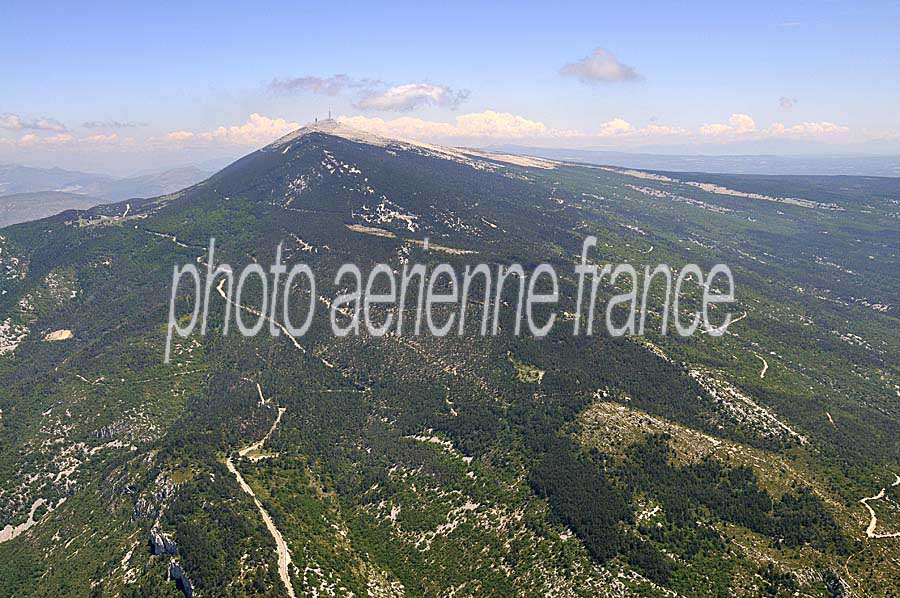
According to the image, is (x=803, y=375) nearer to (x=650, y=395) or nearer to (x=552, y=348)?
(x=650, y=395)

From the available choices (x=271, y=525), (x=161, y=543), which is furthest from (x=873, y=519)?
(x=161, y=543)

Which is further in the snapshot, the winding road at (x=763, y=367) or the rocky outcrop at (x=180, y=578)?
the winding road at (x=763, y=367)

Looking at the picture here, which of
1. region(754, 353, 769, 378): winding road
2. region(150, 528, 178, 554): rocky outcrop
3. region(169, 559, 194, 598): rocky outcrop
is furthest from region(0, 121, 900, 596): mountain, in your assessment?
region(754, 353, 769, 378): winding road

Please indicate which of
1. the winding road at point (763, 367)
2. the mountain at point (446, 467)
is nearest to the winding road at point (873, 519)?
the mountain at point (446, 467)

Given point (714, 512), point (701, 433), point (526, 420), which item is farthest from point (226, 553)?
point (701, 433)

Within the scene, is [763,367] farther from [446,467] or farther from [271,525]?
[271,525]

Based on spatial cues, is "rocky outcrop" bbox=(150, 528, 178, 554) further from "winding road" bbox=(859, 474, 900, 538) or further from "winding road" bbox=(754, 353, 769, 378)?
"winding road" bbox=(754, 353, 769, 378)

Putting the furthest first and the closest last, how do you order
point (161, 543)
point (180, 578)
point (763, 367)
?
1. point (763, 367)
2. point (161, 543)
3. point (180, 578)

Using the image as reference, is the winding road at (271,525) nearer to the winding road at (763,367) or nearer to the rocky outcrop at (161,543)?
the rocky outcrop at (161,543)
